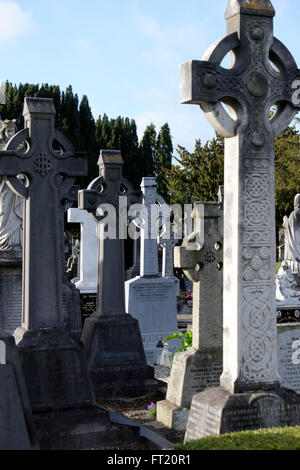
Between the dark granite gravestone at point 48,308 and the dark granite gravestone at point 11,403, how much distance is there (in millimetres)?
1488

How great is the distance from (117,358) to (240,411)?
453 centimetres

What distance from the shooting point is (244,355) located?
19.1 ft

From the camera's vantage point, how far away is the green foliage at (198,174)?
34812mm

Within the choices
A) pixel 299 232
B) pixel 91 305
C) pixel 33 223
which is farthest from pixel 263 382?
pixel 299 232

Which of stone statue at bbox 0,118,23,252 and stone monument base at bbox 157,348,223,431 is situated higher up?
stone statue at bbox 0,118,23,252

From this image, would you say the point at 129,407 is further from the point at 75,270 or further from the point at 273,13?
the point at 75,270

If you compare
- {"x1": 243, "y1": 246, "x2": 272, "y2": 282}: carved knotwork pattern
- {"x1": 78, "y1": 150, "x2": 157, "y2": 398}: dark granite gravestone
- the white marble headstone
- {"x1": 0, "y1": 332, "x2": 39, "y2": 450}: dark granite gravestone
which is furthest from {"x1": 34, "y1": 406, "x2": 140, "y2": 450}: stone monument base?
the white marble headstone

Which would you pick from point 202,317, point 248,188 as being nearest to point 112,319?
point 202,317

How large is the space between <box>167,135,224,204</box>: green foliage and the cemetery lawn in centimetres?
2963

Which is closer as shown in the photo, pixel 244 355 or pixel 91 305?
pixel 244 355

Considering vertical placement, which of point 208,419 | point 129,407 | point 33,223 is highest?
point 33,223

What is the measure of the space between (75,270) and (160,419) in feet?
54.3

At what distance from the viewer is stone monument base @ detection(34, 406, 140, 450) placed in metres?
6.43

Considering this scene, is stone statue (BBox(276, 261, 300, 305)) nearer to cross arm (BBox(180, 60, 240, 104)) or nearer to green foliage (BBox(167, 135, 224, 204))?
cross arm (BBox(180, 60, 240, 104))
